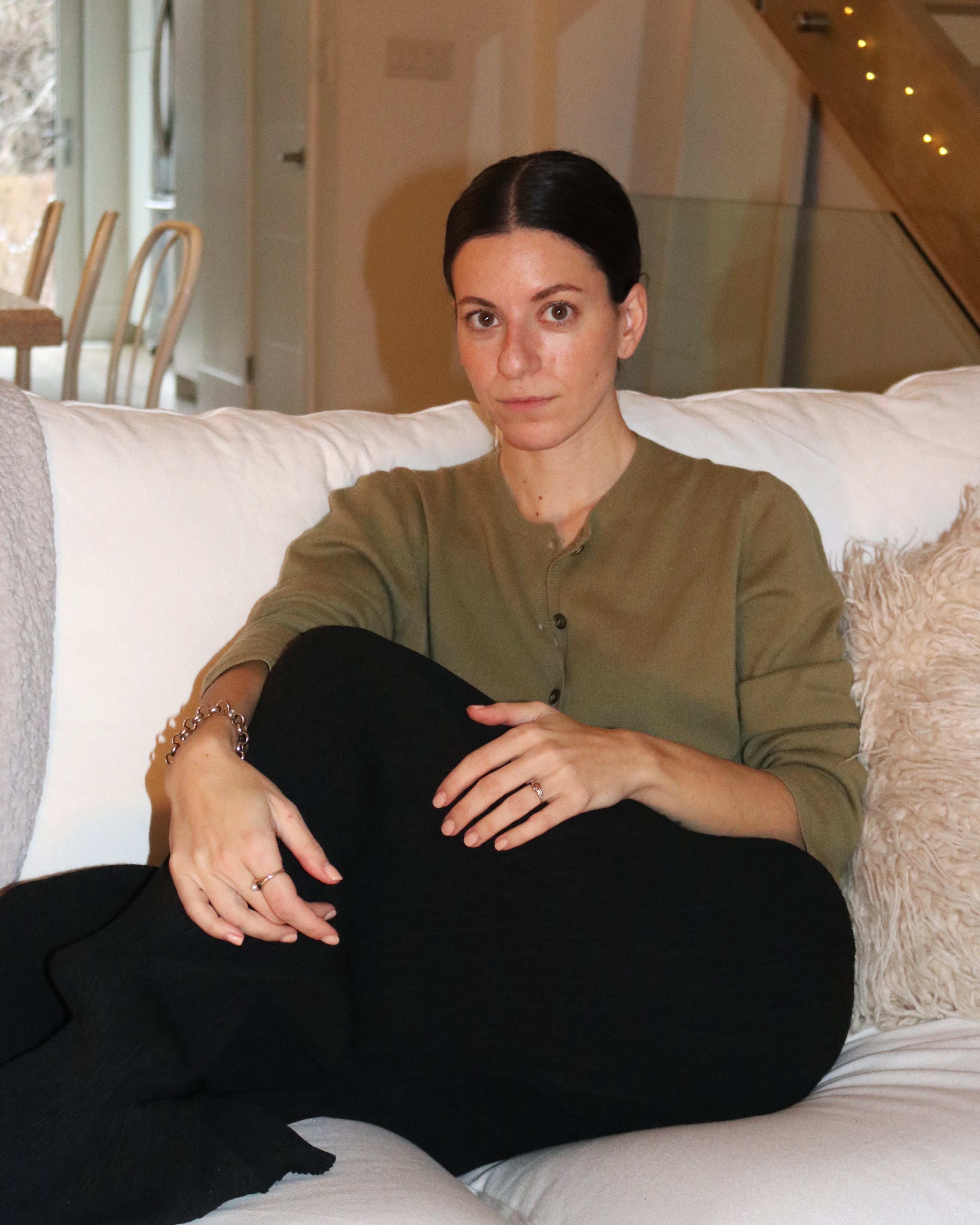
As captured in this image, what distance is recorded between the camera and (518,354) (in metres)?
1.25

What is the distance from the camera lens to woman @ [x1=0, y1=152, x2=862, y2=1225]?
2.92ft

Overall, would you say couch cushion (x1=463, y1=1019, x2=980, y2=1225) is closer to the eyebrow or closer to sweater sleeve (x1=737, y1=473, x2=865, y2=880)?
sweater sleeve (x1=737, y1=473, x2=865, y2=880)

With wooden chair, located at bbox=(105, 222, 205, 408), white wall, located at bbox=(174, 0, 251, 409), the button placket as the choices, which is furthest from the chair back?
the button placket

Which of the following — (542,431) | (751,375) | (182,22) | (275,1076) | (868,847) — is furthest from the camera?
(182,22)

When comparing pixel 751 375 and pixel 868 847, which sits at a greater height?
pixel 751 375

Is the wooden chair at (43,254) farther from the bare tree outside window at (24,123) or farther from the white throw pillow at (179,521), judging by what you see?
the bare tree outside window at (24,123)

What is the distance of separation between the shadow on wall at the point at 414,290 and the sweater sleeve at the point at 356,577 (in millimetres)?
3121

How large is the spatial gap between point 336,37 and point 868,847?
3715mm

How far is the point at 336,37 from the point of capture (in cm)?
419

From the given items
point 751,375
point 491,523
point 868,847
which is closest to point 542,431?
point 491,523

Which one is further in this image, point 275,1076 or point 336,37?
point 336,37

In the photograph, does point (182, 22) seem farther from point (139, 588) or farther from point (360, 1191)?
point (360, 1191)

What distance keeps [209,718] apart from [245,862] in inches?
7.1

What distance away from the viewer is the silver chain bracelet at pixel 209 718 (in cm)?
108
